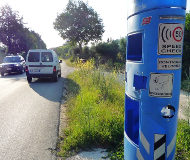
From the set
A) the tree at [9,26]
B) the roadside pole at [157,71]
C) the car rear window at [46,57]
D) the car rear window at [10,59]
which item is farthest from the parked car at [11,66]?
the tree at [9,26]

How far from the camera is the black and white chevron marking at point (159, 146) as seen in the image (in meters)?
1.68

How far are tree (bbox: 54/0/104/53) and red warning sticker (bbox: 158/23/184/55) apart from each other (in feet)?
104

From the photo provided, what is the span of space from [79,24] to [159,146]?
109 ft

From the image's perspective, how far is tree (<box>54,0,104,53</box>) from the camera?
3259cm

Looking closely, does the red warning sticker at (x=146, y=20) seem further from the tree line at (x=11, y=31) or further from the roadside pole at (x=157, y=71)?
the tree line at (x=11, y=31)

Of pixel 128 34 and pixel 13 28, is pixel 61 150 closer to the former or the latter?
pixel 128 34

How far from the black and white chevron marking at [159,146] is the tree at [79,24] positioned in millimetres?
31765

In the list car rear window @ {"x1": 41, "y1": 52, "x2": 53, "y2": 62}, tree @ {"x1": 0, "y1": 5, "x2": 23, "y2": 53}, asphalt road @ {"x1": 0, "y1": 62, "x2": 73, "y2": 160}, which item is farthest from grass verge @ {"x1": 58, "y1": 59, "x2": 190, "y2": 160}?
tree @ {"x1": 0, "y1": 5, "x2": 23, "y2": 53}

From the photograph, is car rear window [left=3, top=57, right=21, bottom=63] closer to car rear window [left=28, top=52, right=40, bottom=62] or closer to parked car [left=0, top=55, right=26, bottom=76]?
parked car [left=0, top=55, right=26, bottom=76]

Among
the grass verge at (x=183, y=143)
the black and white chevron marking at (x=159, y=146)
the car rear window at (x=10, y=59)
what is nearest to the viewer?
the black and white chevron marking at (x=159, y=146)

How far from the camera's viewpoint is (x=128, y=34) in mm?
1940

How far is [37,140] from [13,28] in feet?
118

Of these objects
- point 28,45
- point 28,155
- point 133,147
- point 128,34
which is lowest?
point 28,155

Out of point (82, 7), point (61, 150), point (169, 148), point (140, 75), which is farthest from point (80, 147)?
point (82, 7)
